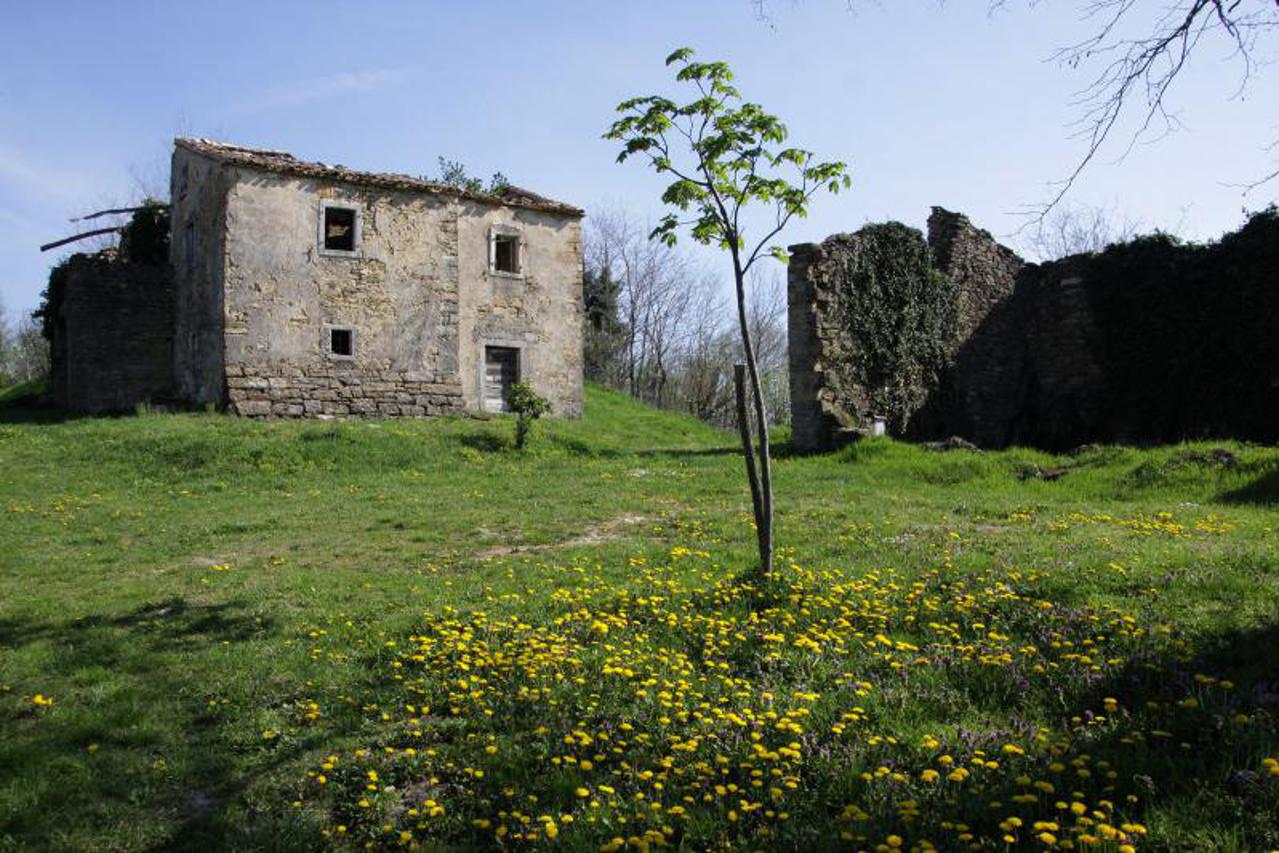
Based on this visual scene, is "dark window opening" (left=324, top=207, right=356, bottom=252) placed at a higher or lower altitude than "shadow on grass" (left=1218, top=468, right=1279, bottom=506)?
higher

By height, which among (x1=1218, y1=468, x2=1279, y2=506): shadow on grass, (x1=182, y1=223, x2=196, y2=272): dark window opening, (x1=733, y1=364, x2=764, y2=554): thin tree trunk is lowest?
(x1=1218, y1=468, x2=1279, y2=506): shadow on grass

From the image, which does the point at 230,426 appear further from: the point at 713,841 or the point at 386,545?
the point at 713,841

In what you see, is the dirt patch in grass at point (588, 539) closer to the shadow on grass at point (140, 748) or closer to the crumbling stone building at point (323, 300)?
the shadow on grass at point (140, 748)

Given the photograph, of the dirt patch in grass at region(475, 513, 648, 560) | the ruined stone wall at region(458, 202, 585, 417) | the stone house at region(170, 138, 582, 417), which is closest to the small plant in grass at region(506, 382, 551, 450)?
the stone house at region(170, 138, 582, 417)

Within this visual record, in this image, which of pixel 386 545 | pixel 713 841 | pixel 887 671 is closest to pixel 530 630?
pixel 887 671

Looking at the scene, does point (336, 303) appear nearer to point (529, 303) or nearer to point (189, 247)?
point (189, 247)

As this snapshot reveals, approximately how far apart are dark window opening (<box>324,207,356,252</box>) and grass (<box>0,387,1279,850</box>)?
43.0ft

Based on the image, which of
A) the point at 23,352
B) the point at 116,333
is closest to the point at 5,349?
the point at 23,352

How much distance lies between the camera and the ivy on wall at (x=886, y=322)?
1956cm

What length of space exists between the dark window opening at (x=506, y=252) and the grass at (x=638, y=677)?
1572cm

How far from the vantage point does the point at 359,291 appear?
2259 cm

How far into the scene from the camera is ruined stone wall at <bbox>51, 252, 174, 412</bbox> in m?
24.3

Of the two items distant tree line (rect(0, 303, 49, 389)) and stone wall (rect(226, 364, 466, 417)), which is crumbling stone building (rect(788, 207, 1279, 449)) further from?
distant tree line (rect(0, 303, 49, 389))

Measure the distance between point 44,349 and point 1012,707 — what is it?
221ft
